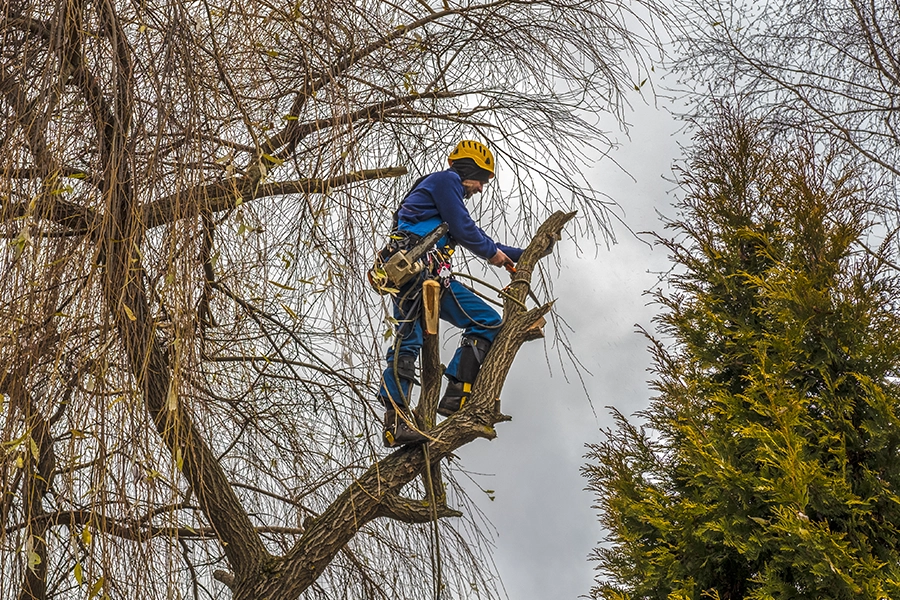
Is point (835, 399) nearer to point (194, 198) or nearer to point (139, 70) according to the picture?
point (194, 198)

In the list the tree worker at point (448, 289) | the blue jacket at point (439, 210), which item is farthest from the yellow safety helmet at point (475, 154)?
the blue jacket at point (439, 210)

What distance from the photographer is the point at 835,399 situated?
3.36 metres

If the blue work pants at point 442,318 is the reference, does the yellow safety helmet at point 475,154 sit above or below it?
above

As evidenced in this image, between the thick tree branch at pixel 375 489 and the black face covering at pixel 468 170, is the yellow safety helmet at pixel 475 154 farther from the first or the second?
the thick tree branch at pixel 375 489

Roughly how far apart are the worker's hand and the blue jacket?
173 mm

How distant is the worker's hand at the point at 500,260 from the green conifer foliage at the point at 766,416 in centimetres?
85

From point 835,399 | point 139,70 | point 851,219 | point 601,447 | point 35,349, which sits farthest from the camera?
point 601,447

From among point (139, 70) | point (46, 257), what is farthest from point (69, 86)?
point (46, 257)

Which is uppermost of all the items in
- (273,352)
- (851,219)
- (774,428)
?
(273,352)

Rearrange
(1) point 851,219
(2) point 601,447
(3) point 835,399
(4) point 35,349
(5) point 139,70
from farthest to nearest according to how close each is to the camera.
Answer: (2) point 601,447 → (1) point 851,219 → (3) point 835,399 → (5) point 139,70 → (4) point 35,349

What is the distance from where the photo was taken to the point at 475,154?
177 inches

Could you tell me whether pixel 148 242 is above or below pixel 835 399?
above

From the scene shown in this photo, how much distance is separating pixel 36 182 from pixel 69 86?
0.48 m

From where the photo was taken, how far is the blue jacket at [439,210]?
4.30 meters
